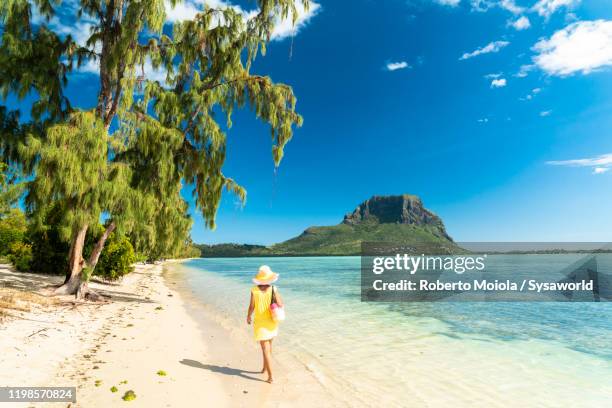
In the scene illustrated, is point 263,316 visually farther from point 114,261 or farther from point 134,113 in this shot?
point 114,261

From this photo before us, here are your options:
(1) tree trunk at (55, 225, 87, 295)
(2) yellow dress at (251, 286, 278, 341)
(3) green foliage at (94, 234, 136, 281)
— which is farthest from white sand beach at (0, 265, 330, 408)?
(3) green foliage at (94, 234, 136, 281)

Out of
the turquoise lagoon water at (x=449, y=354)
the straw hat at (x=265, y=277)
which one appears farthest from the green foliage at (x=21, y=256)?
the straw hat at (x=265, y=277)

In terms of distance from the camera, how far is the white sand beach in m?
5.58

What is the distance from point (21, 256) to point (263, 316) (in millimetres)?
19457

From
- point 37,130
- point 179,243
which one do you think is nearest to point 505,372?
point 179,243

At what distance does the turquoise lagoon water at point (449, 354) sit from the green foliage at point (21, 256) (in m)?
10.4

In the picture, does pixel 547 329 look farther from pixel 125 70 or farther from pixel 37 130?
pixel 37 130

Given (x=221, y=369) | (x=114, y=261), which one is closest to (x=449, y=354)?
(x=221, y=369)

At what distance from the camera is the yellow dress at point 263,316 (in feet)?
20.9

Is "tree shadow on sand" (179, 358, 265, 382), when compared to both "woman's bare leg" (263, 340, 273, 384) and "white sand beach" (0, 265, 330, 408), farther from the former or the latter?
"woman's bare leg" (263, 340, 273, 384)

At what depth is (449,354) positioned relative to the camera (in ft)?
31.2

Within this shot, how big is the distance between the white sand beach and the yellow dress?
86 centimetres

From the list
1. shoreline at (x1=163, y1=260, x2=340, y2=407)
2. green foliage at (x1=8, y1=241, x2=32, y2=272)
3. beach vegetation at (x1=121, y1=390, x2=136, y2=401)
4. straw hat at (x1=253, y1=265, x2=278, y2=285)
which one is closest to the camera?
beach vegetation at (x1=121, y1=390, x2=136, y2=401)

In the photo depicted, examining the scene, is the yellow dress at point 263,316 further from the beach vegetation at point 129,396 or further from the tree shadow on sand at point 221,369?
the beach vegetation at point 129,396
